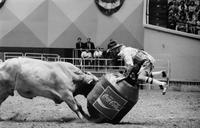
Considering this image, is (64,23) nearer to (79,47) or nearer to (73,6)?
(73,6)

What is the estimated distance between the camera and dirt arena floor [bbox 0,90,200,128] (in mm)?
10977

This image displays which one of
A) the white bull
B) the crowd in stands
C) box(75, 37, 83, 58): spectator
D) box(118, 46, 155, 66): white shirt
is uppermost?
the crowd in stands

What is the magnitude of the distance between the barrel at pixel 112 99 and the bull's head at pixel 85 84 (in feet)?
2.20

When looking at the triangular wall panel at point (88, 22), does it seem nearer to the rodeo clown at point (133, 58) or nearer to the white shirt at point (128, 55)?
the rodeo clown at point (133, 58)

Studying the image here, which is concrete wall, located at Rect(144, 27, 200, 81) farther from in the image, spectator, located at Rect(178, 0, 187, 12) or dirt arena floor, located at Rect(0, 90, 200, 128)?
dirt arena floor, located at Rect(0, 90, 200, 128)

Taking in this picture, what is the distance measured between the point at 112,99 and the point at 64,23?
16.7 m

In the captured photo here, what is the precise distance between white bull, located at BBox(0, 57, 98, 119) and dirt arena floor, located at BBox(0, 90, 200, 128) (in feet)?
1.94

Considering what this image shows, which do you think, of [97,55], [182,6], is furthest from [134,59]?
[182,6]

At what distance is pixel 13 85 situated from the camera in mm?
11812

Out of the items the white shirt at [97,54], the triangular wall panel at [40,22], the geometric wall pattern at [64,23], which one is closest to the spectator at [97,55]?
the white shirt at [97,54]

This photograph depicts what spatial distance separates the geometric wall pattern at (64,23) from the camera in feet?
88.2

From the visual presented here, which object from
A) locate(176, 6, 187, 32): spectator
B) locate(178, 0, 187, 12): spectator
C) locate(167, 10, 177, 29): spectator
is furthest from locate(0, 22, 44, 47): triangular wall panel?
locate(178, 0, 187, 12): spectator

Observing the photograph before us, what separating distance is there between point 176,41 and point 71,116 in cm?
1345

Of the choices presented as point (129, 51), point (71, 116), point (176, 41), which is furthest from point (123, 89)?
point (176, 41)
